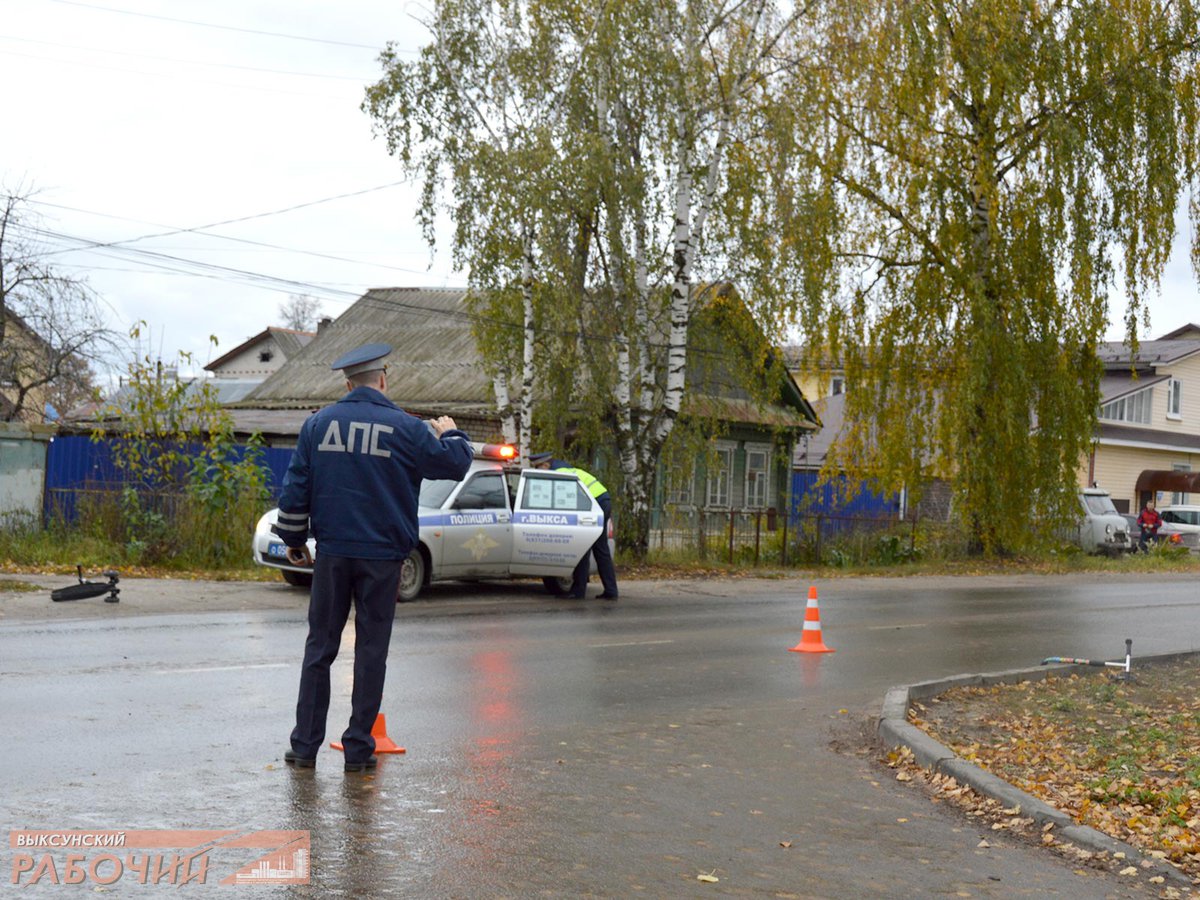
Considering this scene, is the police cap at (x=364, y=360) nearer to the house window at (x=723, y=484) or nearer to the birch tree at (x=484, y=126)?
the birch tree at (x=484, y=126)

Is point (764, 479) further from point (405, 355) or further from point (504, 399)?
point (504, 399)

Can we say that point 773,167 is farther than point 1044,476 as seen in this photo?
No

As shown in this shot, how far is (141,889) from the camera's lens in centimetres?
494

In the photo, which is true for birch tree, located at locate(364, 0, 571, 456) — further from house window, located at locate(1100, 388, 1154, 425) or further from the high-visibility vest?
house window, located at locate(1100, 388, 1154, 425)

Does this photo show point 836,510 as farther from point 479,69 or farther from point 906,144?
point 479,69

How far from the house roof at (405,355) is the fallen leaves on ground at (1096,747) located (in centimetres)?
2586

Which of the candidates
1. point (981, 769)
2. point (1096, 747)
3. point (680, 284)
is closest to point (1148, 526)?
point (680, 284)

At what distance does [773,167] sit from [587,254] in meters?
Result: 3.97

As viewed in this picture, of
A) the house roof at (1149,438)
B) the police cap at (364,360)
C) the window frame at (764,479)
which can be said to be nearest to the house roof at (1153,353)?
the house roof at (1149,438)

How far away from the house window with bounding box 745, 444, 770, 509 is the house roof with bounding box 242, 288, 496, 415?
9.55 metres

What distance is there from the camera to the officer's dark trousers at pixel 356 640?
6891mm

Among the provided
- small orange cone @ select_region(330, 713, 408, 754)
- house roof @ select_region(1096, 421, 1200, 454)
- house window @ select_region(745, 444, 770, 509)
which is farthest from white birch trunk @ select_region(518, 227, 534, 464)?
house roof @ select_region(1096, 421, 1200, 454)

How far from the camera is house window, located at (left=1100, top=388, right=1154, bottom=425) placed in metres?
50.1

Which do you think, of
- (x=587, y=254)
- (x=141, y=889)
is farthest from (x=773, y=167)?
(x=141, y=889)
